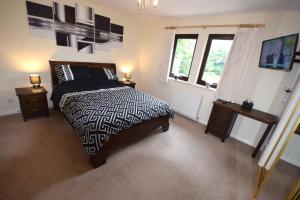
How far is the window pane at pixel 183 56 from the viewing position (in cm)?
352

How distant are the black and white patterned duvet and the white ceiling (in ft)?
5.95

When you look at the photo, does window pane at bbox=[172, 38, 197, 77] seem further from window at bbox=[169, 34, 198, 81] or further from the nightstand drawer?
the nightstand drawer

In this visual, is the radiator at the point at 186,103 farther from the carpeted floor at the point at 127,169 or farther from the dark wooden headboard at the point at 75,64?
the dark wooden headboard at the point at 75,64

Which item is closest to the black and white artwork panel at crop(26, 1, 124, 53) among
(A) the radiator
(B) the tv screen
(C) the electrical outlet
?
(C) the electrical outlet

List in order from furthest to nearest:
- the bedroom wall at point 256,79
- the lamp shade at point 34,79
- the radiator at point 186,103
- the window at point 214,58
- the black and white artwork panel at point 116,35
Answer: the black and white artwork panel at point 116,35 → the radiator at point 186,103 → the window at point 214,58 → the lamp shade at point 34,79 → the bedroom wall at point 256,79

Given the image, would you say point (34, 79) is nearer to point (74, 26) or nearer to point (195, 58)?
point (74, 26)

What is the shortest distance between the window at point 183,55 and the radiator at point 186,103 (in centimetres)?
45

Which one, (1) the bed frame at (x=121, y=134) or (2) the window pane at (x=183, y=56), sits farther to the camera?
(2) the window pane at (x=183, y=56)

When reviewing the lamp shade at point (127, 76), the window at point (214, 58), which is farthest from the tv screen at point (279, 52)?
the lamp shade at point (127, 76)

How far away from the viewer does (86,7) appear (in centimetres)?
312

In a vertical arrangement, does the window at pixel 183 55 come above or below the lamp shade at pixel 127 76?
above

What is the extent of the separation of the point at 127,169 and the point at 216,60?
2770 millimetres

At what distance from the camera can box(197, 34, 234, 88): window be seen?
2.96m

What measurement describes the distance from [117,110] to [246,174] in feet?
6.66
